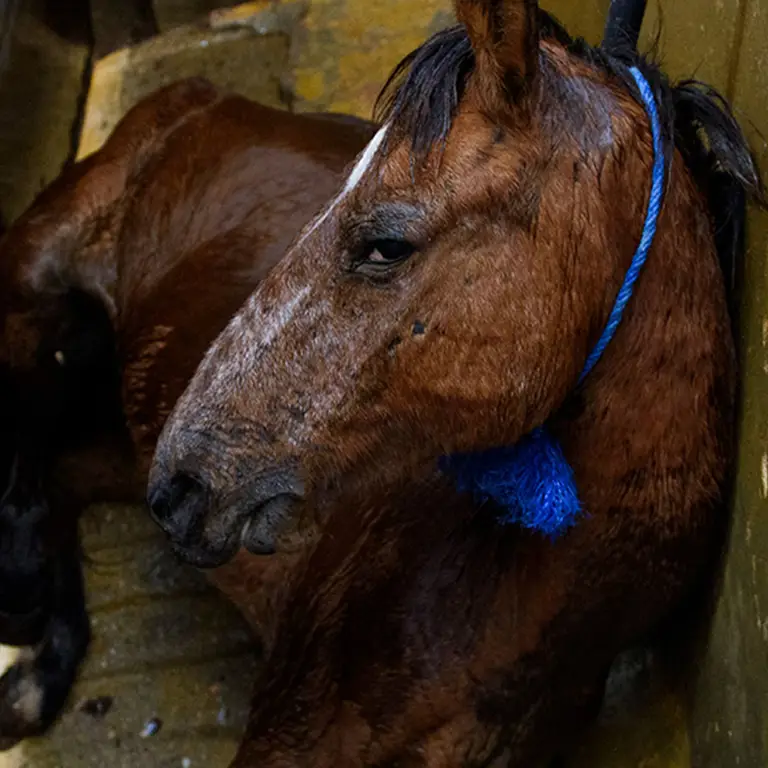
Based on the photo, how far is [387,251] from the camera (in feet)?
3.84

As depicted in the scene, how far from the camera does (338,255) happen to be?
1198mm

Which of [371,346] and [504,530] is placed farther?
[504,530]

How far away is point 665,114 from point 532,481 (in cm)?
49

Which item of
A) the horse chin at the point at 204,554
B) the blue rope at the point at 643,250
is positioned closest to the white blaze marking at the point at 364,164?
the blue rope at the point at 643,250

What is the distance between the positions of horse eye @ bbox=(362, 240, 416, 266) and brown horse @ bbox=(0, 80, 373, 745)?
0.85 m

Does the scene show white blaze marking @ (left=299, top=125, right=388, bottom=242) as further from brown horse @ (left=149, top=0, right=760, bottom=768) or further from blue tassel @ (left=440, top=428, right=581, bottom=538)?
blue tassel @ (left=440, top=428, right=581, bottom=538)

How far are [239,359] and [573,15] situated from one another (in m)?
1.69

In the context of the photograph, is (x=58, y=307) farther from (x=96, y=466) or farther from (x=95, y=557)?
(x=95, y=557)

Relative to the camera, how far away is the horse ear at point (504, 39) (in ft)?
3.45

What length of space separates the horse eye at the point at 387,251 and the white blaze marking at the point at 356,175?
89 mm

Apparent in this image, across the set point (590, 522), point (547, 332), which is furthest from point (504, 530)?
point (547, 332)

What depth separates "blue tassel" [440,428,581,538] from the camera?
4.05 feet

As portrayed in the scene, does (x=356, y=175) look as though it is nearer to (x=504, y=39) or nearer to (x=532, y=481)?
(x=504, y=39)

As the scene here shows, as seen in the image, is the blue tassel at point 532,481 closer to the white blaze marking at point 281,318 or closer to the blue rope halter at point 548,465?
the blue rope halter at point 548,465
